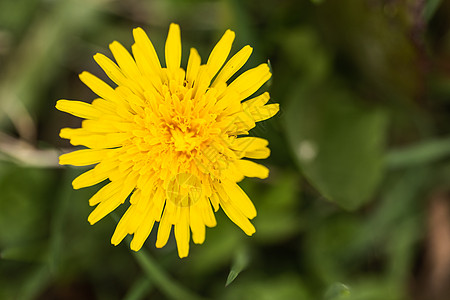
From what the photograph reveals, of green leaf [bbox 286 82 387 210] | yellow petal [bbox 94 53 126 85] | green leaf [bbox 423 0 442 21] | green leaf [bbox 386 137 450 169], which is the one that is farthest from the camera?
green leaf [bbox 386 137 450 169]

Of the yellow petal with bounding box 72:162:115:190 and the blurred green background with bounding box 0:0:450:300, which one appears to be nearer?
the yellow petal with bounding box 72:162:115:190

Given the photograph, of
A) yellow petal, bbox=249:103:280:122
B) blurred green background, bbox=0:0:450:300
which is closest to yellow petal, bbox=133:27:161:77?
yellow petal, bbox=249:103:280:122

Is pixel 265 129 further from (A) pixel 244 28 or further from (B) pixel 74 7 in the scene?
(B) pixel 74 7

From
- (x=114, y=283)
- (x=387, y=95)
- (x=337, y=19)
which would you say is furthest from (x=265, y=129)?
(x=114, y=283)

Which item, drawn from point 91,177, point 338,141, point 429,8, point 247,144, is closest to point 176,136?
point 247,144

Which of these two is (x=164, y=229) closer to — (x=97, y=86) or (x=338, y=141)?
(x=97, y=86)

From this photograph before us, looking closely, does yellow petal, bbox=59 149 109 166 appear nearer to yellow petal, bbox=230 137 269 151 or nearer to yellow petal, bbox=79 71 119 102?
yellow petal, bbox=79 71 119 102

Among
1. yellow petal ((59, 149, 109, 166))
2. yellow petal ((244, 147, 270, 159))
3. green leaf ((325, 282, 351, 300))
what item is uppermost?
yellow petal ((59, 149, 109, 166))

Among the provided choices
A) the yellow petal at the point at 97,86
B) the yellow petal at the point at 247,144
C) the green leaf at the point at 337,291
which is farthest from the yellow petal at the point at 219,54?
the green leaf at the point at 337,291
